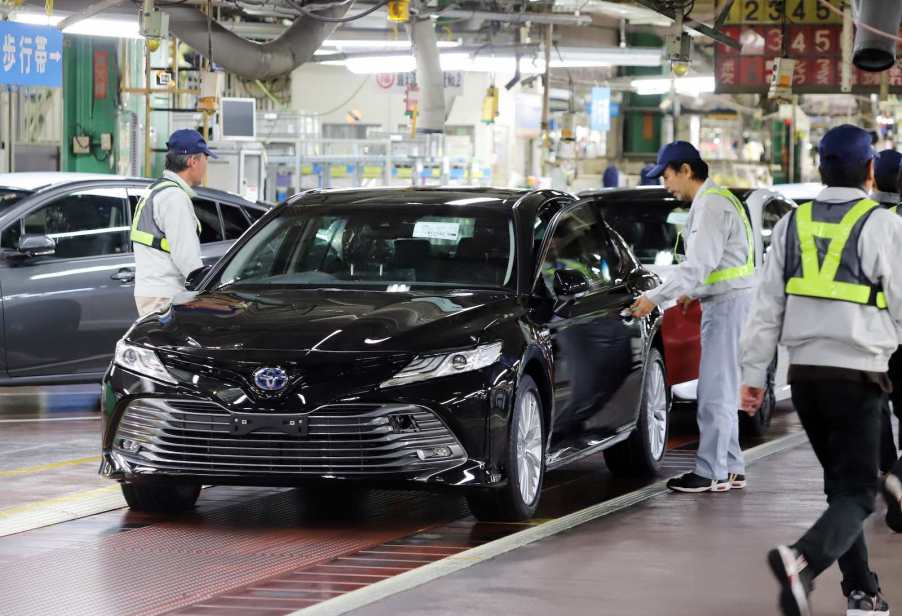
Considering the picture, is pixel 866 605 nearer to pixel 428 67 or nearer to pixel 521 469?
pixel 521 469

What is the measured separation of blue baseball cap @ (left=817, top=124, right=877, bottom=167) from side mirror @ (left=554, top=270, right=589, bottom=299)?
2.67 metres

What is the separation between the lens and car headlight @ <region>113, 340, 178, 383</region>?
8156 mm

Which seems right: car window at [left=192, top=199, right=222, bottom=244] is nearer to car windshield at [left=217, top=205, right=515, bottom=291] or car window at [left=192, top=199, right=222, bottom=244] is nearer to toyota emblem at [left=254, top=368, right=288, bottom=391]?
car windshield at [left=217, top=205, right=515, bottom=291]

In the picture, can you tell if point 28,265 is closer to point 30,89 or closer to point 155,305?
point 155,305

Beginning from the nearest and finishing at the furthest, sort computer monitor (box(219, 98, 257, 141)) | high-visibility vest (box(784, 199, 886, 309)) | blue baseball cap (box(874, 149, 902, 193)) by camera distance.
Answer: high-visibility vest (box(784, 199, 886, 309))
blue baseball cap (box(874, 149, 902, 193))
computer monitor (box(219, 98, 257, 141))

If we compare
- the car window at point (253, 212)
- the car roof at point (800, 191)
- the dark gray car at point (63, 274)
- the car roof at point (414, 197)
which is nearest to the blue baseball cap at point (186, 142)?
the car roof at point (414, 197)

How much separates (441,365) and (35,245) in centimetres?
528

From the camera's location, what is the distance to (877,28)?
1705 centimetres

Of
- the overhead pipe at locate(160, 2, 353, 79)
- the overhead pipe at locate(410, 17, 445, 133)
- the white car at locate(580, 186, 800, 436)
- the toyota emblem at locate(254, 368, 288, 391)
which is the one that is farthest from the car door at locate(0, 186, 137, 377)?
the overhead pipe at locate(410, 17, 445, 133)

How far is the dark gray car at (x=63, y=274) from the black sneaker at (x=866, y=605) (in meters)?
7.60

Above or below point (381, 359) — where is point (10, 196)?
above

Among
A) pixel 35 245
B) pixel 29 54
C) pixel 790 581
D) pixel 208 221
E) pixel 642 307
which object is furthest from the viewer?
pixel 29 54

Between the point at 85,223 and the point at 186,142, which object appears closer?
the point at 186,142

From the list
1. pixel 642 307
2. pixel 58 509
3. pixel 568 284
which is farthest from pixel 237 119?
pixel 568 284
